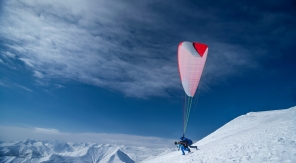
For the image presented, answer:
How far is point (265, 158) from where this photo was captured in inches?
366

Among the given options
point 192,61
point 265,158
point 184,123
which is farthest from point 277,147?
point 192,61

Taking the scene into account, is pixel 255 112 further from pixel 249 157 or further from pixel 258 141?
pixel 249 157

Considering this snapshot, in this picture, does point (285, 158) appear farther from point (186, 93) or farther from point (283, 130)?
point (186, 93)

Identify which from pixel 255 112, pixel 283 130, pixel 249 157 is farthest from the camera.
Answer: pixel 255 112

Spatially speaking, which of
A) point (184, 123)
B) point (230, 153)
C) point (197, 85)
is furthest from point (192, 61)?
point (230, 153)

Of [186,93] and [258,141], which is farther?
[186,93]

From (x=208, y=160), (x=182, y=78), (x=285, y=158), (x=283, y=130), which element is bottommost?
(x=208, y=160)

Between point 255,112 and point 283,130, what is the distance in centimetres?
1872

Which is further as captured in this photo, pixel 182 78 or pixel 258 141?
pixel 182 78

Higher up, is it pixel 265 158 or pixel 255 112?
pixel 255 112

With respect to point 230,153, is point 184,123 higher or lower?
higher

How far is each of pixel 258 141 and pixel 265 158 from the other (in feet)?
11.5

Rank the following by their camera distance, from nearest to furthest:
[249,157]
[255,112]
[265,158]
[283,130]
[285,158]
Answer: [285,158] < [265,158] < [249,157] < [283,130] < [255,112]

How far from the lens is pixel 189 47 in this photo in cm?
1564
